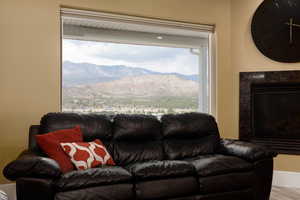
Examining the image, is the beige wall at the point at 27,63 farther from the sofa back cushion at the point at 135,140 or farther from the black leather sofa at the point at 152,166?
the sofa back cushion at the point at 135,140

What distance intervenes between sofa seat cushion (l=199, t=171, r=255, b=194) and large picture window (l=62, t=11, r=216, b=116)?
151 centimetres

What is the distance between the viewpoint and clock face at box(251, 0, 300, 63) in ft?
11.8

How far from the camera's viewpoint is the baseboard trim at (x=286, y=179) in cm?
361

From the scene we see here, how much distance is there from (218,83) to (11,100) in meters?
2.57

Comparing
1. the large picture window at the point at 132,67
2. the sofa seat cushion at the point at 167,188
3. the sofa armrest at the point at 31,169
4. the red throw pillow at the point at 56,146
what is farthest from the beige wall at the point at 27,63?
the sofa seat cushion at the point at 167,188

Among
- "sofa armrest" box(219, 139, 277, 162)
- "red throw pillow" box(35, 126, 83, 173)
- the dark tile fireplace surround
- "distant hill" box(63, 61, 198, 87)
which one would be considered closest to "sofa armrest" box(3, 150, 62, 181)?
"red throw pillow" box(35, 126, 83, 173)

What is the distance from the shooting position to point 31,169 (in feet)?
6.90

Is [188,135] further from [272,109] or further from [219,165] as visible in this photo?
[272,109]

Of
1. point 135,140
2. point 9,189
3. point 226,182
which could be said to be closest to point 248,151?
point 226,182

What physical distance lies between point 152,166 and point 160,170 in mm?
85

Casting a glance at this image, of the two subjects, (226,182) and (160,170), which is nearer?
(160,170)

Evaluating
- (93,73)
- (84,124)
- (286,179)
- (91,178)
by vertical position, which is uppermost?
(93,73)

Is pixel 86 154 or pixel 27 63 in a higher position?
pixel 27 63

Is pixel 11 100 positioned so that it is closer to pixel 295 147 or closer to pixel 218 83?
pixel 218 83
